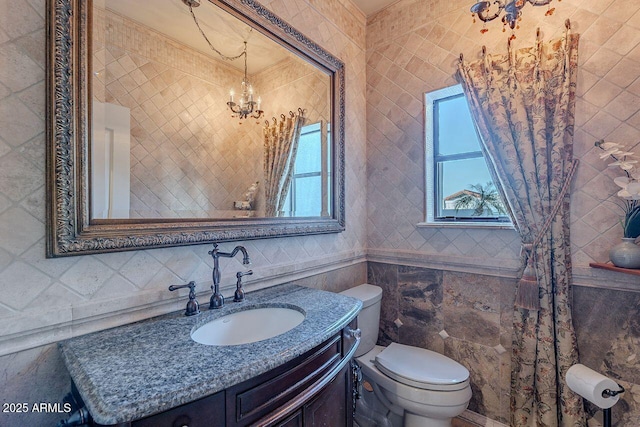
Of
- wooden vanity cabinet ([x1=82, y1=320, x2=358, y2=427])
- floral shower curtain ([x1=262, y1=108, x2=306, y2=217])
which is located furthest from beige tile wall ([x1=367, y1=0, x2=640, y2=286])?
wooden vanity cabinet ([x1=82, y1=320, x2=358, y2=427])

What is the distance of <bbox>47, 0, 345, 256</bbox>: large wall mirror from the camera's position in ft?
2.83

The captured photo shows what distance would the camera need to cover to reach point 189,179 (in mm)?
1168

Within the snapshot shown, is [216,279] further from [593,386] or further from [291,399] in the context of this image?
[593,386]

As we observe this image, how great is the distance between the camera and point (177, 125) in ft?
3.71

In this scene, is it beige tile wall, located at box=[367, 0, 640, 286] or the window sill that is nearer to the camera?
beige tile wall, located at box=[367, 0, 640, 286]

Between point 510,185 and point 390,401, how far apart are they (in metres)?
1.37

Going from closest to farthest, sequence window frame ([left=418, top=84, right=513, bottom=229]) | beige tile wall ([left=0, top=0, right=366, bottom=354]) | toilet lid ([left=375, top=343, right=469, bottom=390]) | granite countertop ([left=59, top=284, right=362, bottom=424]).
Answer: granite countertop ([left=59, top=284, right=362, bottom=424]), beige tile wall ([left=0, top=0, right=366, bottom=354]), toilet lid ([left=375, top=343, right=469, bottom=390]), window frame ([left=418, top=84, right=513, bottom=229])

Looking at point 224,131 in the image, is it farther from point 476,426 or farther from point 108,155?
point 476,426

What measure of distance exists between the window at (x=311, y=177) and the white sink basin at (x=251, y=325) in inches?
21.5

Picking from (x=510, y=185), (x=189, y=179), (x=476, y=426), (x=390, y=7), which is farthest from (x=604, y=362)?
(x=390, y=7)

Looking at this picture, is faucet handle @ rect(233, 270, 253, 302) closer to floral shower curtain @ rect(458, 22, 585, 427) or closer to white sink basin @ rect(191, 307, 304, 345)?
white sink basin @ rect(191, 307, 304, 345)

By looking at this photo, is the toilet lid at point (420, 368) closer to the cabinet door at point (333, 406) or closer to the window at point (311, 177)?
the cabinet door at point (333, 406)

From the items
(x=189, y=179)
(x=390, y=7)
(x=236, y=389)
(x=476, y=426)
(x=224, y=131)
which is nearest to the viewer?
(x=236, y=389)

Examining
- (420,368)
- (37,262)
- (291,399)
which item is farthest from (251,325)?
(420,368)
